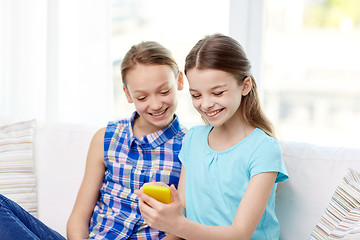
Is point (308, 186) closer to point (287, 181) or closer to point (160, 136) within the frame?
point (287, 181)

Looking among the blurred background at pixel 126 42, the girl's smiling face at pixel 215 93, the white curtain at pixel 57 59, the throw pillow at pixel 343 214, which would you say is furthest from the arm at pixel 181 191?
the white curtain at pixel 57 59

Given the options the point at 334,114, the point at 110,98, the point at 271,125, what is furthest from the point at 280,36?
the point at 271,125

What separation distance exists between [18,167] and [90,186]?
398 mm

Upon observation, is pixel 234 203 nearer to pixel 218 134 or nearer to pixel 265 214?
pixel 265 214

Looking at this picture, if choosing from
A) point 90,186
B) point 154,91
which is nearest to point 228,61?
point 154,91

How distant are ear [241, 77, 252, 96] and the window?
915 millimetres

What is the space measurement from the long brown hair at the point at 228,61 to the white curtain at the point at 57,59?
45.5 inches

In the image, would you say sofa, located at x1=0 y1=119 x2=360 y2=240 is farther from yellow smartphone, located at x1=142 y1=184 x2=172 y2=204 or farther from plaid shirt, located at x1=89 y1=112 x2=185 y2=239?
yellow smartphone, located at x1=142 y1=184 x2=172 y2=204

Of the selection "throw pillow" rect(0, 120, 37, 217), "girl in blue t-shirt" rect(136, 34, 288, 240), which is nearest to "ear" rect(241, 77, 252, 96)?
"girl in blue t-shirt" rect(136, 34, 288, 240)

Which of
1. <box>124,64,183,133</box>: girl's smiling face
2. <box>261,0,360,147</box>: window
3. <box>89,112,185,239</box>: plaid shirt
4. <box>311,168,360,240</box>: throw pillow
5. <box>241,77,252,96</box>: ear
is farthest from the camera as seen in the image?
<box>261,0,360,147</box>: window

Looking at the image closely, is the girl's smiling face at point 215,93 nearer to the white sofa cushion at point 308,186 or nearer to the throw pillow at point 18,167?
the white sofa cushion at point 308,186

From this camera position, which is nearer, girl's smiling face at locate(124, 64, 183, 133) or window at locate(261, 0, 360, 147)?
girl's smiling face at locate(124, 64, 183, 133)

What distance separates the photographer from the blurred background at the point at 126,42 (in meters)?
2.58

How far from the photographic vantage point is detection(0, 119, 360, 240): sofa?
5.70 ft
